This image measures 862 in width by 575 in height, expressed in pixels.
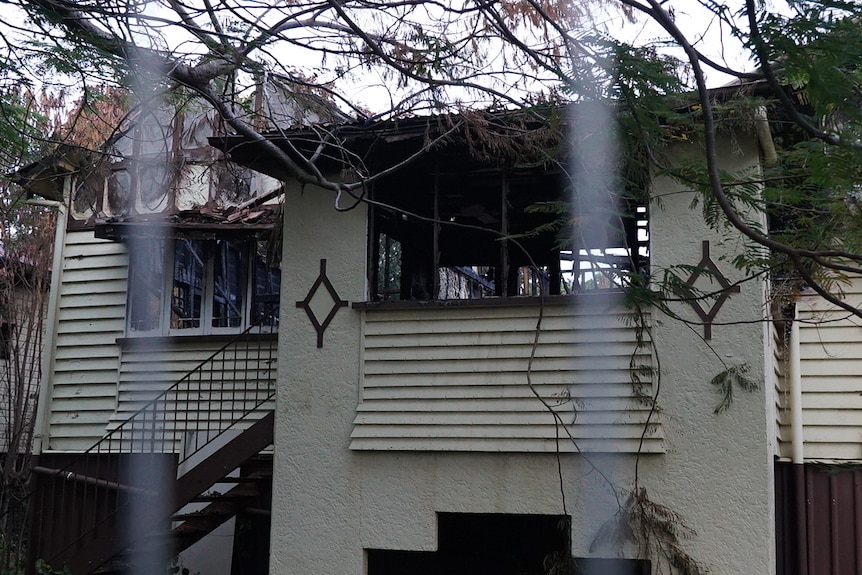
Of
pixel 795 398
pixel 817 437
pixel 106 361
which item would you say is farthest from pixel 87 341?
pixel 817 437

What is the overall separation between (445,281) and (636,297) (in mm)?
9115

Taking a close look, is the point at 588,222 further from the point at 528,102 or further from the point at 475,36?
the point at 475,36

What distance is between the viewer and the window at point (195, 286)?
11008 millimetres

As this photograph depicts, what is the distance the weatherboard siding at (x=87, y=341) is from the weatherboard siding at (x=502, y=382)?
164 inches

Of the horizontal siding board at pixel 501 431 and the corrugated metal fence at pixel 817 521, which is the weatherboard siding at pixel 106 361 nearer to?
the horizontal siding board at pixel 501 431

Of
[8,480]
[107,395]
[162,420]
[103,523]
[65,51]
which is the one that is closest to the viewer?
[65,51]

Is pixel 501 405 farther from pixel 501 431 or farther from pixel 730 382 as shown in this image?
pixel 730 382

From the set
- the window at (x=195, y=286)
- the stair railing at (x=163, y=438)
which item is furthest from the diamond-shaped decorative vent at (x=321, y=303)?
the window at (x=195, y=286)

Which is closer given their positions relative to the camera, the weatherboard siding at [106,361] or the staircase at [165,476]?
the staircase at [165,476]

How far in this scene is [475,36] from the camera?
24.0 feet

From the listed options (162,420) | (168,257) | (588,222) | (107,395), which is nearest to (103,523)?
(162,420)

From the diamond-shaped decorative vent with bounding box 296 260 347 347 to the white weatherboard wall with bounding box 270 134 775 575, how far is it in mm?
56

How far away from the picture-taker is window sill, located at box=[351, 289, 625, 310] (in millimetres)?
7695

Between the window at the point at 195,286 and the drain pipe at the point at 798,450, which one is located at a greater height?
the window at the point at 195,286
